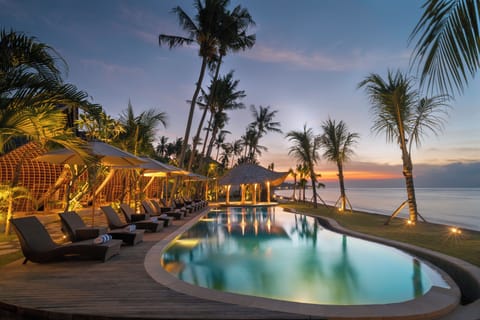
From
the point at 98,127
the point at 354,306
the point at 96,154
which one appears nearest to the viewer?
the point at 354,306

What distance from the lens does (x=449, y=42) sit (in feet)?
6.53

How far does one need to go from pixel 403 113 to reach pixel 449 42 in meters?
9.44

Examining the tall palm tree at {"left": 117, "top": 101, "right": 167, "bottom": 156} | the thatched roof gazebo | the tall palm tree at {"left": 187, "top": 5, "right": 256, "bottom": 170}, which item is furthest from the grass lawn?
the thatched roof gazebo

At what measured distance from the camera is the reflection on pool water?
4.57 m

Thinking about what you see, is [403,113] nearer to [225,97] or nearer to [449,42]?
[449,42]

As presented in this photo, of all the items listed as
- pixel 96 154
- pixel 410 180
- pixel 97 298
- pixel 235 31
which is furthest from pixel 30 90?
pixel 235 31

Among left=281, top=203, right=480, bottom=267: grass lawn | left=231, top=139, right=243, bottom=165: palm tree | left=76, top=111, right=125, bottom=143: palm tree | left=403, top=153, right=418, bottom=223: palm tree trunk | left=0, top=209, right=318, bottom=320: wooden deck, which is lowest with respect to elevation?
left=0, top=209, right=318, bottom=320: wooden deck

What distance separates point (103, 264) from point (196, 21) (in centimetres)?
1513

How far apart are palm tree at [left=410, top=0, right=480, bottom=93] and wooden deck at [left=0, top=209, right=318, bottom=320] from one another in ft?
7.62

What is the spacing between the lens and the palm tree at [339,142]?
16609 mm

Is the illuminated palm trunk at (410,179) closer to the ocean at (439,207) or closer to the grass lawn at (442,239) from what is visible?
the grass lawn at (442,239)

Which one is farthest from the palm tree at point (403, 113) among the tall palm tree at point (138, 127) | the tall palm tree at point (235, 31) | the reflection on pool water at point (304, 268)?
the tall palm tree at point (235, 31)

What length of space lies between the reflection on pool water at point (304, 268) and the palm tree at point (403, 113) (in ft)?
12.9

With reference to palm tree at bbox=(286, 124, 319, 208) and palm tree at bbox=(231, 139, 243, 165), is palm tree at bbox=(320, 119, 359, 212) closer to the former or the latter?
palm tree at bbox=(286, 124, 319, 208)
